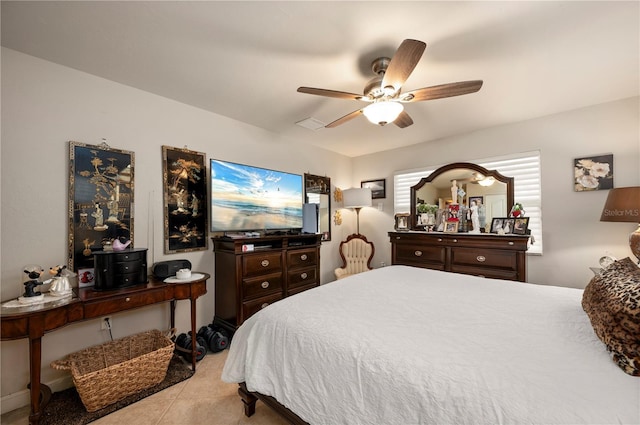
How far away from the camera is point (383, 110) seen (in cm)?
192

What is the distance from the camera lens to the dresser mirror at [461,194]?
3246 millimetres

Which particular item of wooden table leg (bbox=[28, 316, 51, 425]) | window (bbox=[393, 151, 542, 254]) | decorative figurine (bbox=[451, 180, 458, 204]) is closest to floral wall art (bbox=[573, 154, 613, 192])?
window (bbox=[393, 151, 542, 254])

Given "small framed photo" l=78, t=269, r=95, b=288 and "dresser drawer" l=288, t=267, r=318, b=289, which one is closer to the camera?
"small framed photo" l=78, t=269, r=95, b=288

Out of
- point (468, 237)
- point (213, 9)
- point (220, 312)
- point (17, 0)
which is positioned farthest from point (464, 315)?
point (17, 0)

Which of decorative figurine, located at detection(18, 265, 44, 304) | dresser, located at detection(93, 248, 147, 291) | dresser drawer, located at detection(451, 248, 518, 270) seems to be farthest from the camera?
dresser drawer, located at detection(451, 248, 518, 270)

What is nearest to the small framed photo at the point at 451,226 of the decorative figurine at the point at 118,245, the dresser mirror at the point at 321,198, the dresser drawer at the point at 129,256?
the dresser mirror at the point at 321,198

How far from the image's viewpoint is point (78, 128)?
81.6 inches

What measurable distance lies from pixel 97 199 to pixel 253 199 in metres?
1.45

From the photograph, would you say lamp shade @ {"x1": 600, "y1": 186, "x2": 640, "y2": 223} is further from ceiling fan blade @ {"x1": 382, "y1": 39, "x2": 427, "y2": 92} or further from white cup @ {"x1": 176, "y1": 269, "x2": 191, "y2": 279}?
white cup @ {"x1": 176, "y1": 269, "x2": 191, "y2": 279}

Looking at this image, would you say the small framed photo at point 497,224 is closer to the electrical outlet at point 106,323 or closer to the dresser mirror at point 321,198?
the dresser mirror at point 321,198

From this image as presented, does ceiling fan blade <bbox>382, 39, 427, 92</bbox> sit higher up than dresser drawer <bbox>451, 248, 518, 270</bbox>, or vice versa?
ceiling fan blade <bbox>382, 39, 427, 92</bbox>

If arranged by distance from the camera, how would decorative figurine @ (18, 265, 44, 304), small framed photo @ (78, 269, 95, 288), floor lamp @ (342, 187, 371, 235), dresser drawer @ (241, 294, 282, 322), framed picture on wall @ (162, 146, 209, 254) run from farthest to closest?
floor lamp @ (342, 187, 371, 235)
dresser drawer @ (241, 294, 282, 322)
framed picture on wall @ (162, 146, 209, 254)
small framed photo @ (78, 269, 95, 288)
decorative figurine @ (18, 265, 44, 304)

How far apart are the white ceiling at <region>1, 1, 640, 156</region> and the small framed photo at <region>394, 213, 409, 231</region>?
1788mm

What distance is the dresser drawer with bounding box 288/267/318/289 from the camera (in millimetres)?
3172
